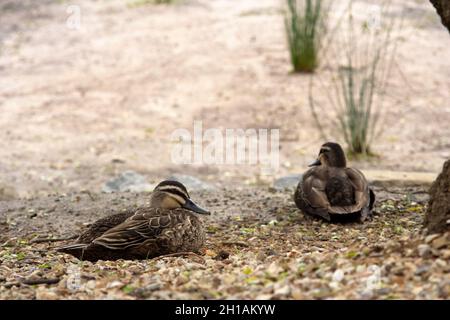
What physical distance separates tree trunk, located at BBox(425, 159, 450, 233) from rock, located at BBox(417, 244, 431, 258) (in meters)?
0.28

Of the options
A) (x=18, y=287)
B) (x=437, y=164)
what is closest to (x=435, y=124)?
(x=437, y=164)

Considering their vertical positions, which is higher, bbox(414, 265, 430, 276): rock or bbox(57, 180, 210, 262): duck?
bbox(414, 265, 430, 276): rock

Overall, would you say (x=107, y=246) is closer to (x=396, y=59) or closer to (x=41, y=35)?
(x=396, y=59)

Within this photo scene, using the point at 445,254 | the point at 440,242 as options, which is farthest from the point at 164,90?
the point at 445,254

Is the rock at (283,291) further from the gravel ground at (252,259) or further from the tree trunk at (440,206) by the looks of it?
the tree trunk at (440,206)

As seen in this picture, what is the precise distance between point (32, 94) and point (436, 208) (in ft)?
35.1

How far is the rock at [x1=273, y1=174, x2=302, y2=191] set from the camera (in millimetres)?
10242

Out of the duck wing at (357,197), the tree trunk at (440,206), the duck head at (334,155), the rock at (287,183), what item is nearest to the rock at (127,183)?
the rock at (287,183)

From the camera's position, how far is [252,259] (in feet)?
20.7

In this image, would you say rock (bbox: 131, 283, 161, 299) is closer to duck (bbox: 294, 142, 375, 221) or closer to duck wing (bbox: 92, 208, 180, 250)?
duck wing (bbox: 92, 208, 180, 250)

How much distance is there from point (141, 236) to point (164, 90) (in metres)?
9.09

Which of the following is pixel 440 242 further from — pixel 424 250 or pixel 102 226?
pixel 102 226

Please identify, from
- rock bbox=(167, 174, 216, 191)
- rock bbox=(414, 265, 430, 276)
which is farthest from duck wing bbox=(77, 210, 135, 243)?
rock bbox=(167, 174, 216, 191)

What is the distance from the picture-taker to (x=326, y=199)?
8.05 meters
